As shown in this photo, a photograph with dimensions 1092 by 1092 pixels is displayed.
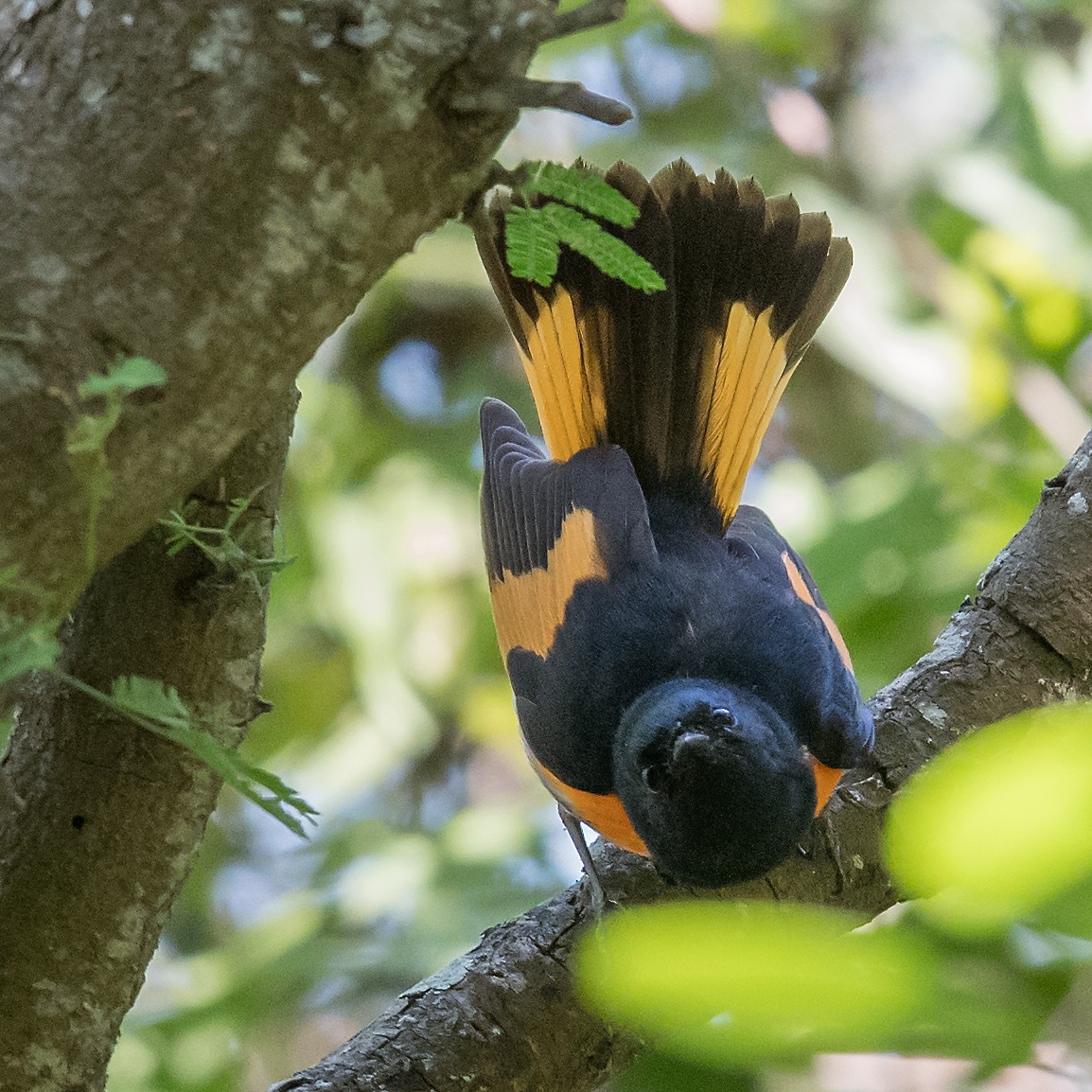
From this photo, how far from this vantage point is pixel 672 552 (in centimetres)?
267

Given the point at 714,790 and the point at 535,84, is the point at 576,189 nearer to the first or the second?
the point at 535,84

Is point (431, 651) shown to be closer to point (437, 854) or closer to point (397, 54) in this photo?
point (437, 854)

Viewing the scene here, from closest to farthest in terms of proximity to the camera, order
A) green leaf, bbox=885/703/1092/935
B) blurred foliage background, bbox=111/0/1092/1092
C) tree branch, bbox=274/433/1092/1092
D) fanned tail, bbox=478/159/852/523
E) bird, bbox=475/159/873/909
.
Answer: green leaf, bbox=885/703/1092/935
tree branch, bbox=274/433/1092/1092
bird, bbox=475/159/873/909
fanned tail, bbox=478/159/852/523
blurred foliage background, bbox=111/0/1092/1092

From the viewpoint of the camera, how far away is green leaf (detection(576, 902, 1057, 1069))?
0.57m

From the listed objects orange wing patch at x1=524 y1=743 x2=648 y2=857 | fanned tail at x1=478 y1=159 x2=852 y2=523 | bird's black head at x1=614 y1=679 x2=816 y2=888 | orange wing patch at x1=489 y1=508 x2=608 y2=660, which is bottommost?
bird's black head at x1=614 y1=679 x2=816 y2=888

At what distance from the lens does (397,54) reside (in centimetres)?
120

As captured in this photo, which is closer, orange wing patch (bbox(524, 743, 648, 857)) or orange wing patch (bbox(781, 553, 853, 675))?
orange wing patch (bbox(524, 743, 648, 857))

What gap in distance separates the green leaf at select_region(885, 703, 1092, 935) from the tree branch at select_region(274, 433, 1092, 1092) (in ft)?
4.87

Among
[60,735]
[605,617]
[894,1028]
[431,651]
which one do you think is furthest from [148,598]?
[431,651]

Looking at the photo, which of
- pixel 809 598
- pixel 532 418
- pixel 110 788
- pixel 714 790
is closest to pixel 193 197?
pixel 110 788

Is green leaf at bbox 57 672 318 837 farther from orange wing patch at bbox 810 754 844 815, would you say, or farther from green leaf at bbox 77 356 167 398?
orange wing patch at bbox 810 754 844 815

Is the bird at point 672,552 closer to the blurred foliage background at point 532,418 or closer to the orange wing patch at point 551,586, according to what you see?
the orange wing patch at point 551,586

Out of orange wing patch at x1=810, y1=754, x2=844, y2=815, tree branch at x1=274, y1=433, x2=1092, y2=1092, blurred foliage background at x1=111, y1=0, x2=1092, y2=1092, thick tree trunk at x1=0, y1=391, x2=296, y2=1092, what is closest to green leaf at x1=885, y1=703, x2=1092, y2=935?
thick tree trunk at x1=0, y1=391, x2=296, y2=1092

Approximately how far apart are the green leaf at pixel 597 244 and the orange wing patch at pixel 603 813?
1230mm
